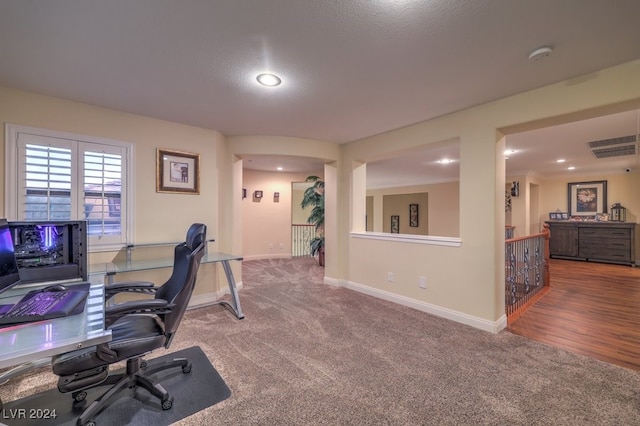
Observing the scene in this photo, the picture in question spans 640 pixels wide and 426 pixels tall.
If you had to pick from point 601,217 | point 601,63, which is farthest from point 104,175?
point 601,217

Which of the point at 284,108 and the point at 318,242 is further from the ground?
the point at 284,108

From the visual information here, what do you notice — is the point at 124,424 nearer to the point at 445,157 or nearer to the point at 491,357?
the point at 491,357

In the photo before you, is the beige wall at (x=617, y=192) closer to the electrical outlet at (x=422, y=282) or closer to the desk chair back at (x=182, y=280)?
the electrical outlet at (x=422, y=282)

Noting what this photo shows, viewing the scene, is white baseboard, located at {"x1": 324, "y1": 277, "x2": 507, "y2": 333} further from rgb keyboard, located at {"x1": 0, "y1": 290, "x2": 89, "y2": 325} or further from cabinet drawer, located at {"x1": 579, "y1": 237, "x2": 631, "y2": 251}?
cabinet drawer, located at {"x1": 579, "y1": 237, "x2": 631, "y2": 251}

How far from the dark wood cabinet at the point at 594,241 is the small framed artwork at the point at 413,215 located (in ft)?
12.0

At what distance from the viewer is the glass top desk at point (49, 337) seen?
0.99 metres

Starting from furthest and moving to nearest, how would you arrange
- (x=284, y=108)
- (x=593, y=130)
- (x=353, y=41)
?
(x=593, y=130) < (x=284, y=108) < (x=353, y=41)

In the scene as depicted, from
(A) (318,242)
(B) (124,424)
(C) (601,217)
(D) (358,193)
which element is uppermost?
(D) (358,193)

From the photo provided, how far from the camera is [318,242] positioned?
636cm

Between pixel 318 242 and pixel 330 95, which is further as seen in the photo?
pixel 318 242

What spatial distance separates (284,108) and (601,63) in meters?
2.61

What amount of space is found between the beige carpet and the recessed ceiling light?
230cm

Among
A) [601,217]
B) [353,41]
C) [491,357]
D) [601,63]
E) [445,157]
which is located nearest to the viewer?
[353,41]

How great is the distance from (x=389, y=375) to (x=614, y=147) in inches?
204
